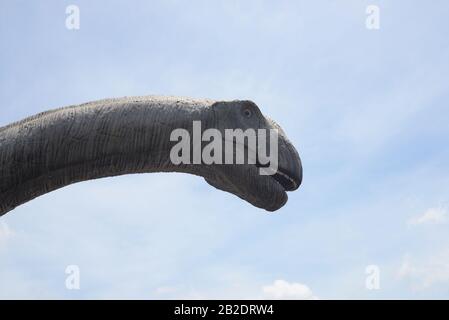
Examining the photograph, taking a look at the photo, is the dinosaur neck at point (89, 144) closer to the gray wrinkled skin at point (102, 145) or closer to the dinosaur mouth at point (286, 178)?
the gray wrinkled skin at point (102, 145)

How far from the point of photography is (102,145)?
532 centimetres

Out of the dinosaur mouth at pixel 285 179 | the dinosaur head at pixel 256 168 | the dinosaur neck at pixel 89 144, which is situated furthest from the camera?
the dinosaur mouth at pixel 285 179

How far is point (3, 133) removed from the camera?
18.3 ft

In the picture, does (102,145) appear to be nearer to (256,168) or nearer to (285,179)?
(256,168)

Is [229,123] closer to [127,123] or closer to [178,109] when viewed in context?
[178,109]

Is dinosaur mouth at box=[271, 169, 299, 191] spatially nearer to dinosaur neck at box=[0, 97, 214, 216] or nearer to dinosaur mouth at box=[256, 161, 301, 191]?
dinosaur mouth at box=[256, 161, 301, 191]

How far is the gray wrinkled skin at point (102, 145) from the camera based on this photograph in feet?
17.5

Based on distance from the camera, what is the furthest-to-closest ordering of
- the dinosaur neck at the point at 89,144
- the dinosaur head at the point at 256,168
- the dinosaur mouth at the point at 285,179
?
1. the dinosaur mouth at the point at 285,179
2. the dinosaur head at the point at 256,168
3. the dinosaur neck at the point at 89,144

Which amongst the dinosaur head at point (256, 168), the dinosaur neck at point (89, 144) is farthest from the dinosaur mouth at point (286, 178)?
the dinosaur neck at point (89, 144)

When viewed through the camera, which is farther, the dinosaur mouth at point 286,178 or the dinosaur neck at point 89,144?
the dinosaur mouth at point 286,178

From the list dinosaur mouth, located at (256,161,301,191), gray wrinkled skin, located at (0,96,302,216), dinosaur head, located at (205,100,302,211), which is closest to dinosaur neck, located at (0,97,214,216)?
gray wrinkled skin, located at (0,96,302,216)

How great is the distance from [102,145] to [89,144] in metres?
0.10
